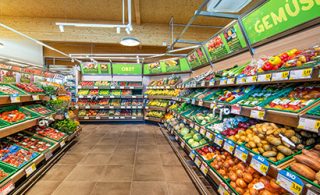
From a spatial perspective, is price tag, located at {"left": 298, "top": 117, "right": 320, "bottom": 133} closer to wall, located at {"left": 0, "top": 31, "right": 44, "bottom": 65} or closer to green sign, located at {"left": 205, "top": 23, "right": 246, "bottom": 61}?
green sign, located at {"left": 205, "top": 23, "right": 246, "bottom": 61}

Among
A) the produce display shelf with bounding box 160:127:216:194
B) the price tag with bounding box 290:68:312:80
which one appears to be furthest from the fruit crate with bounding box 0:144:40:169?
the price tag with bounding box 290:68:312:80

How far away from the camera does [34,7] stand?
5551mm

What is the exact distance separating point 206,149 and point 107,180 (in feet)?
5.35

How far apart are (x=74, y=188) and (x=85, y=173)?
Answer: 0.40 metres

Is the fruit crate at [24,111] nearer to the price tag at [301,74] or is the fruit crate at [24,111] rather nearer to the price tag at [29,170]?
the price tag at [29,170]

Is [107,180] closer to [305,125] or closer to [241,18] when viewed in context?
[305,125]

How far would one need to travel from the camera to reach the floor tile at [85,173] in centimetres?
244

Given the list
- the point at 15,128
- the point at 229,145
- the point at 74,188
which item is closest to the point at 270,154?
the point at 229,145

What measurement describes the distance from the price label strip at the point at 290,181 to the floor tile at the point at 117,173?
2.03 m

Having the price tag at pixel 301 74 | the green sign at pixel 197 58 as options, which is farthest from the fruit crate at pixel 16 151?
the green sign at pixel 197 58

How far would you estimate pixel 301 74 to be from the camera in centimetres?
119

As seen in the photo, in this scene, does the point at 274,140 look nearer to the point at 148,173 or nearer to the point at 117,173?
the point at 148,173

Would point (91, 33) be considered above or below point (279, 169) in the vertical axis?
above

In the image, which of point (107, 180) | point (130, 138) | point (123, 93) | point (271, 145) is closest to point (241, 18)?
point (271, 145)
